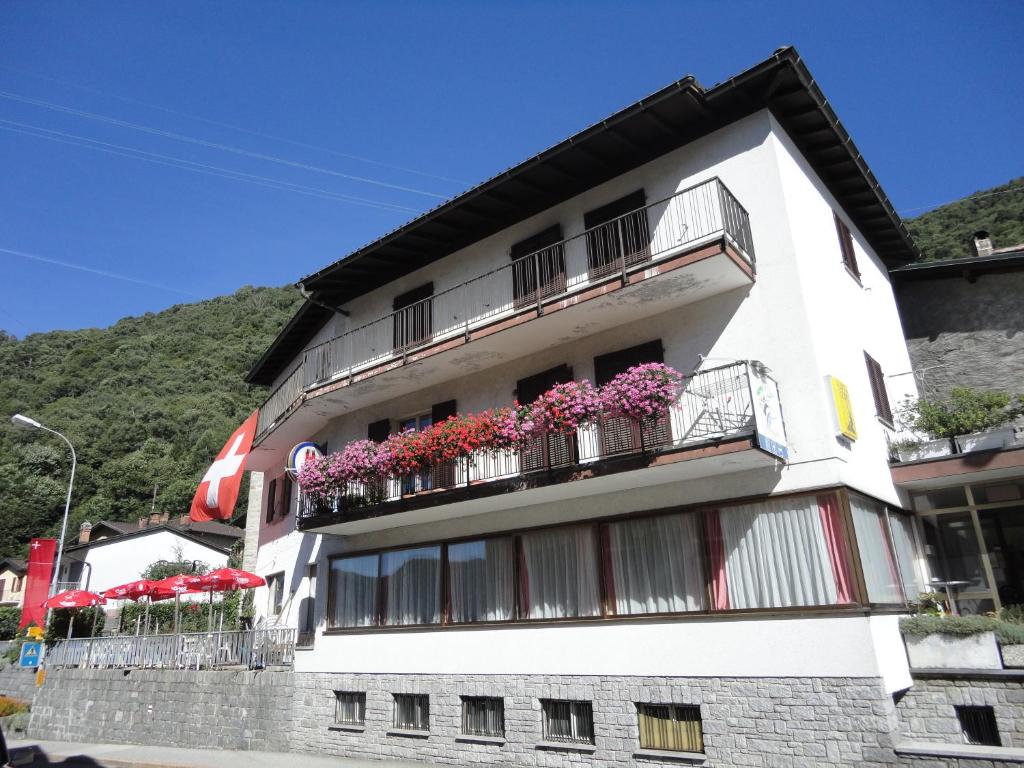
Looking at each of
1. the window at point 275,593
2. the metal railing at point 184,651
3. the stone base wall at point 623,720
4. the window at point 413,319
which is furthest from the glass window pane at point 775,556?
the window at point 275,593

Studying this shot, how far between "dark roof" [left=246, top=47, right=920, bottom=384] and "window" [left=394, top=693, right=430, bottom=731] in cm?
944

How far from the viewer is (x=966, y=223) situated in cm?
2862

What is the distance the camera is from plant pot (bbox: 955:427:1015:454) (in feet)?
38.2

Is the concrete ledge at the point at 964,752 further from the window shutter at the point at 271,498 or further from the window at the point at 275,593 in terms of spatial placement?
the window shutter at the point at 271,498

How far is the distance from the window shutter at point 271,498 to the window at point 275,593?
7.29 feet

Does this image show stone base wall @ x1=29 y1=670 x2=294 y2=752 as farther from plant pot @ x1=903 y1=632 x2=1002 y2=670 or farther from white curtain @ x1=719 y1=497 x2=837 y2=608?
plant pot @ x1=903 y1=632 x2=1002 y2=670

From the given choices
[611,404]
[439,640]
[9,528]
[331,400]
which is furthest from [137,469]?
[611,404]

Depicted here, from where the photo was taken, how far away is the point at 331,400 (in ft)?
55.8

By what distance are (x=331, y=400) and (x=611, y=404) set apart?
8409 mm

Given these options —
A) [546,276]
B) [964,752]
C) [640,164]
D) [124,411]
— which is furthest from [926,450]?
[124,411]

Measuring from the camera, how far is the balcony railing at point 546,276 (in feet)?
38.2

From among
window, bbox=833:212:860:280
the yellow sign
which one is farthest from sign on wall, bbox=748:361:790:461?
window, bbox=833:212:860:280

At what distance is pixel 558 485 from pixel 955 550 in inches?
295

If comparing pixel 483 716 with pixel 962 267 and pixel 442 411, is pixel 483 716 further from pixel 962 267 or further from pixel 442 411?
pixel 962 267
